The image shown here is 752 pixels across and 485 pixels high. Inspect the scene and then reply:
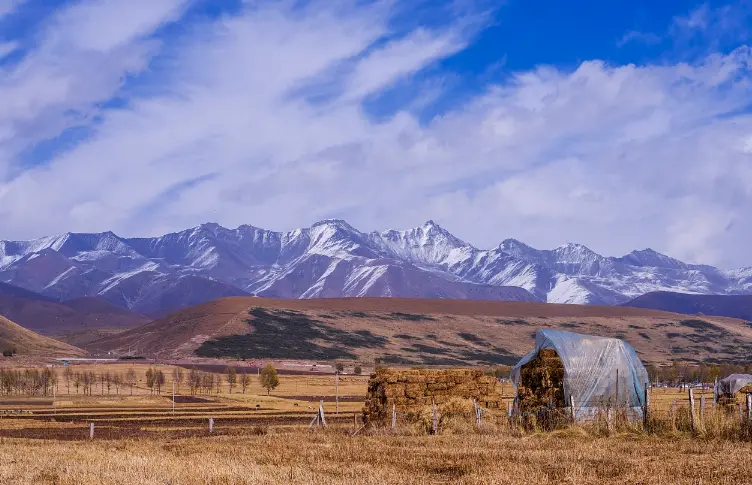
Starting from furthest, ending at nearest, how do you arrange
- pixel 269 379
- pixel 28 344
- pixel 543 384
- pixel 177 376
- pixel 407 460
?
pixel 28 344
pixel 177 376
pixel 269 379
pixel 543 384
pixel 407 460

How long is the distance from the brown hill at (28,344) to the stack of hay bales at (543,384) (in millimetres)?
130545

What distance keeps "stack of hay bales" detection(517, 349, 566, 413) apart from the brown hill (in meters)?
131

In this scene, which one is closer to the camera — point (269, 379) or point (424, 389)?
point (424, 389)

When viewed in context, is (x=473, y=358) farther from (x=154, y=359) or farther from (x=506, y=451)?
(x=506, y=451)

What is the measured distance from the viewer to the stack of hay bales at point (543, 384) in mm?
28984

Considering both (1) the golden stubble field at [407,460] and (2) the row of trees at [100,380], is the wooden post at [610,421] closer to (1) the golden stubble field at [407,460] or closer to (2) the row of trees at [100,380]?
(1) the golden stubble field at [407,460]

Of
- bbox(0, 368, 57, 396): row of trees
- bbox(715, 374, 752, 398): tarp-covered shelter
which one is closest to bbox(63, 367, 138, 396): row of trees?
bbox(0, 368, 57, 396): row of trees

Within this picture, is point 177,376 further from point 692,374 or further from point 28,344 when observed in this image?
point 692,374

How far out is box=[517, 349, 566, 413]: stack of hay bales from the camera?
29.0m

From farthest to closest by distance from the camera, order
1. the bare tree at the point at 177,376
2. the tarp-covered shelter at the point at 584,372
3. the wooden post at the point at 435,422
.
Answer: the bare tree at the point at 177,376 < the tarp-covered shelter at the point at 584,372 < the wooden post at the point at 435,422

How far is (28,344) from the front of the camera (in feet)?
507

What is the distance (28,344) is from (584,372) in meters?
145

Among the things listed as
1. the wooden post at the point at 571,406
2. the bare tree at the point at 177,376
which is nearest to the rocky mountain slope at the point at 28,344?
the bare tree at the point at 177,376

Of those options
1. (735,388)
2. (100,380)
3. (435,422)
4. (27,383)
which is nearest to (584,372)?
(435,422)
